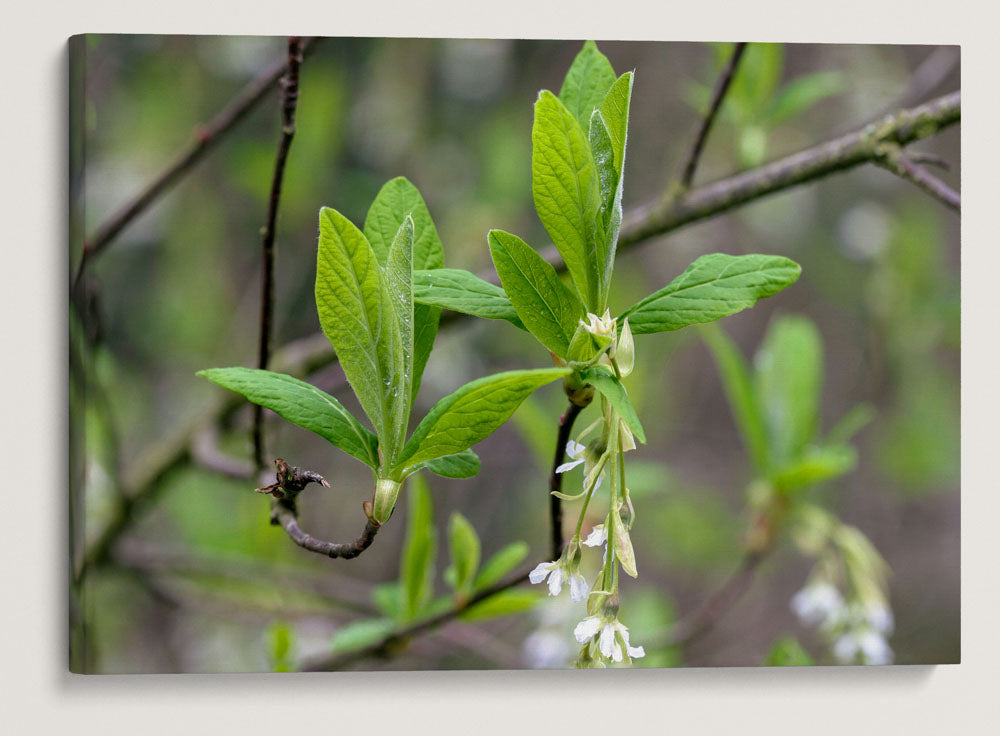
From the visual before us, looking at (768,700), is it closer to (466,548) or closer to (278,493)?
(466,548)

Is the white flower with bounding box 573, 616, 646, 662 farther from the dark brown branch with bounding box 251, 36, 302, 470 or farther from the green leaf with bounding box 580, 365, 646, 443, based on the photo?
the dark brown branch with bounding box 251, 36, 302, 470

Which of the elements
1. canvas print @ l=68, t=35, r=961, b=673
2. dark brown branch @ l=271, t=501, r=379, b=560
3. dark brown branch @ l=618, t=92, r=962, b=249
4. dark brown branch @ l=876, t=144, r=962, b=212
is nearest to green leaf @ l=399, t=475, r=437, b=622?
canvas print @ l=68, t=35, r=961, b=673

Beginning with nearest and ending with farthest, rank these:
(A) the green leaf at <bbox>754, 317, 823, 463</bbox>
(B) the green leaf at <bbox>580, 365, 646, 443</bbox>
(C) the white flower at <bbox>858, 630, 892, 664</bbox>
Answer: (B) the green leaf at <bbox>580, 365, 646, 443</bbox> < (C) the white flower at <bbox>858, 630, 892, 664</bbox> < (A) the green leaf at <bbox>754, 317, 823, 463</bbox>

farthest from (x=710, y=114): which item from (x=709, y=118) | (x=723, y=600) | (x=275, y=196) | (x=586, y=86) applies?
(x=723, y=600)

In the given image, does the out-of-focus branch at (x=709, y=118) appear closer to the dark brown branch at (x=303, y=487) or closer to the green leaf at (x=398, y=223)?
the green leaf at (x=398, y=223)

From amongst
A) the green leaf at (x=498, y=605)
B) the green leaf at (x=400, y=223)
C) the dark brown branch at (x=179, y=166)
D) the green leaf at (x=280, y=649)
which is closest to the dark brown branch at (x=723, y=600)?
the green leaf at (x=498, y=605)

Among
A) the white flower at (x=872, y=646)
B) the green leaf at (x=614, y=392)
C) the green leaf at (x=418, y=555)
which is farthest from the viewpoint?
the white flower at (x=872, y=646)
